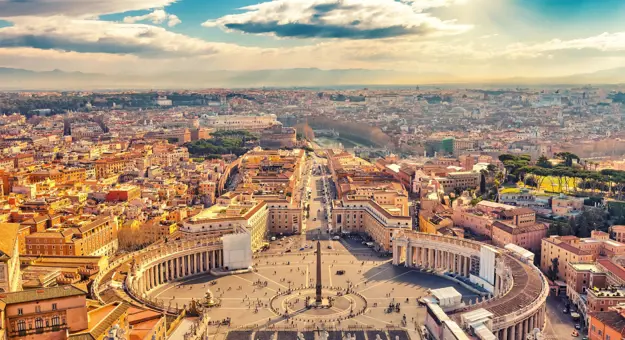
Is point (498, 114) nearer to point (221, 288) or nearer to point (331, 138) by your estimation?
point (331, 138)

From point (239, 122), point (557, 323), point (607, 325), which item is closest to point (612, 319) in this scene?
point (607, 325)

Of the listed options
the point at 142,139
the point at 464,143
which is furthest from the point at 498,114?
the point at 142,139

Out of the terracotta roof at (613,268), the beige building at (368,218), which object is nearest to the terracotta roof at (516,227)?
the beige building at (368,218)

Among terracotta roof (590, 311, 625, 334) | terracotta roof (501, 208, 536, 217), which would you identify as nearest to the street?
terracotta roof (590, 311, 625, 334)

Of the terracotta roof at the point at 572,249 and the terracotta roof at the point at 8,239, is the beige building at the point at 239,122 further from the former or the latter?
the terracotta roof at the point at 8,239

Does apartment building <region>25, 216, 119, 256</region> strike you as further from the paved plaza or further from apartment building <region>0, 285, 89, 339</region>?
apartment building <region>0, 285, 89, 339</region>

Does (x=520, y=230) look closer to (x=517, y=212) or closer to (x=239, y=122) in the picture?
(x=517, y=212)
